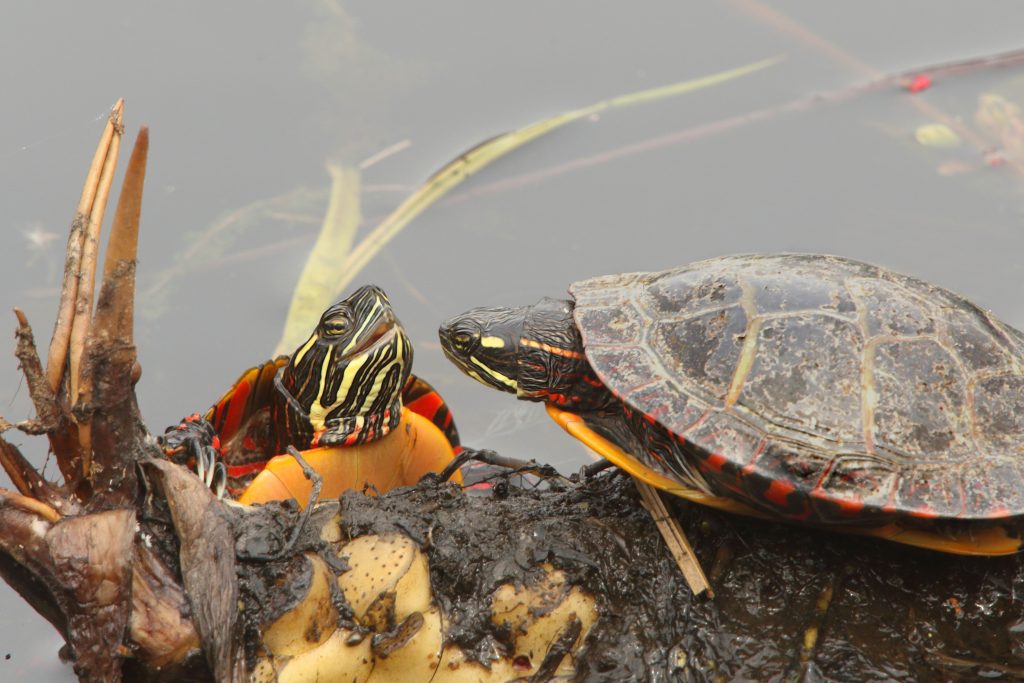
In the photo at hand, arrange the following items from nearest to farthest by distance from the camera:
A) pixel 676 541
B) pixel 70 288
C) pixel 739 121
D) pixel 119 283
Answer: pixel 119 283 < pixel 70 288 < pixel 676 541 < pixel 739 121

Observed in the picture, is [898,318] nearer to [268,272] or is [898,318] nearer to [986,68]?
[268,272]

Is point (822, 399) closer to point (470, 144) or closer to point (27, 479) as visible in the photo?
point (27, 479)

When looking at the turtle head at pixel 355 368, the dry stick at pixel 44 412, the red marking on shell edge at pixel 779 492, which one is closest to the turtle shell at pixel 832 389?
the red marking on shell edge at pixel 779 492

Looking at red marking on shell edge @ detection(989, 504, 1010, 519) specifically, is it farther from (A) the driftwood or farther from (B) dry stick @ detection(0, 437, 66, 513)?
(B) dry stick @ detection(0, 437, 66, 513)

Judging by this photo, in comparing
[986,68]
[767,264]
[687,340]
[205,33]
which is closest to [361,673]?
[687,340]

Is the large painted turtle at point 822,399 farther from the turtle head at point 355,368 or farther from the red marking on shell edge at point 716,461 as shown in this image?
the turtle head at point 355,368

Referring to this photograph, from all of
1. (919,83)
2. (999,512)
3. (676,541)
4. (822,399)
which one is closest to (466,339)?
(676,541)

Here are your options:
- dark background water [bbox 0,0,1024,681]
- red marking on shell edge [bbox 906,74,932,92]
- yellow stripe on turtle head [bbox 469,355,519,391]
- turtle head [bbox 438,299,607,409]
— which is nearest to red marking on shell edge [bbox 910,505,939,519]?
turtle head [bbox 438,299,607,409]
